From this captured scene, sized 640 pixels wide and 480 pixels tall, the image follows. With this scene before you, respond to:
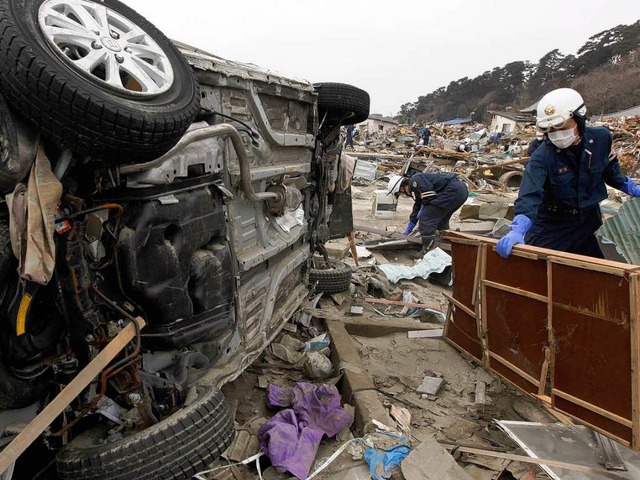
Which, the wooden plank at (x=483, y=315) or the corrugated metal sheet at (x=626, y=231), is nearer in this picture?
the wooden plank at (x=483, y=315)

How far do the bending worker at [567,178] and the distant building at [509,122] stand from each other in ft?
101

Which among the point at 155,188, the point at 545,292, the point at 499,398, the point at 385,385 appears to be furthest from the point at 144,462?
the point at 499,398

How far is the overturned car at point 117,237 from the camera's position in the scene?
5.00 feet

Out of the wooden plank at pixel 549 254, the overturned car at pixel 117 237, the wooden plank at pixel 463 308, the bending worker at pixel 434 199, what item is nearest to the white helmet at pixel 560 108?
the wooden plank at pixel 549 254

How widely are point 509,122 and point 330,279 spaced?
125 feet

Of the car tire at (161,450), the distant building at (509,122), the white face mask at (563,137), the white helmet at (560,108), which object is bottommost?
the car tire at (161,450)

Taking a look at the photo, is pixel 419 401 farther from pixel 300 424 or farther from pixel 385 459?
pixel 300 424

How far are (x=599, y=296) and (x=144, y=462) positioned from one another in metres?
2.27

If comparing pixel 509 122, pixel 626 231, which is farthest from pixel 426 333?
pixel 509 122

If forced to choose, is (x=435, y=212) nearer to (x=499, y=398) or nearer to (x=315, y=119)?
(x=315, y=119)

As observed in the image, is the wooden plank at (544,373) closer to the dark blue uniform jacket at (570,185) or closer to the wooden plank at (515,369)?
the wooden plank at (515,369)

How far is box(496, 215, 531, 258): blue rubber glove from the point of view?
9.51 ft

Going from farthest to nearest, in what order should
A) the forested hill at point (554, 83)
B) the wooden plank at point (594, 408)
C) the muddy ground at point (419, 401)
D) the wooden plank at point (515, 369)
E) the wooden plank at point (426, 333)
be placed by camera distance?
the forested hill at point (554, 83) < the wooden plank at point (426, 333) < the wooden plank at point (515, 369) < the muddy ground at point (419, 401) < the wooden plank at point (594, 408)

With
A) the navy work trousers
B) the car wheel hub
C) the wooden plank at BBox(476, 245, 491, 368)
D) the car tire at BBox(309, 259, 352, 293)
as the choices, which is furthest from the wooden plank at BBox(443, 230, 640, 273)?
the navy work trousers
